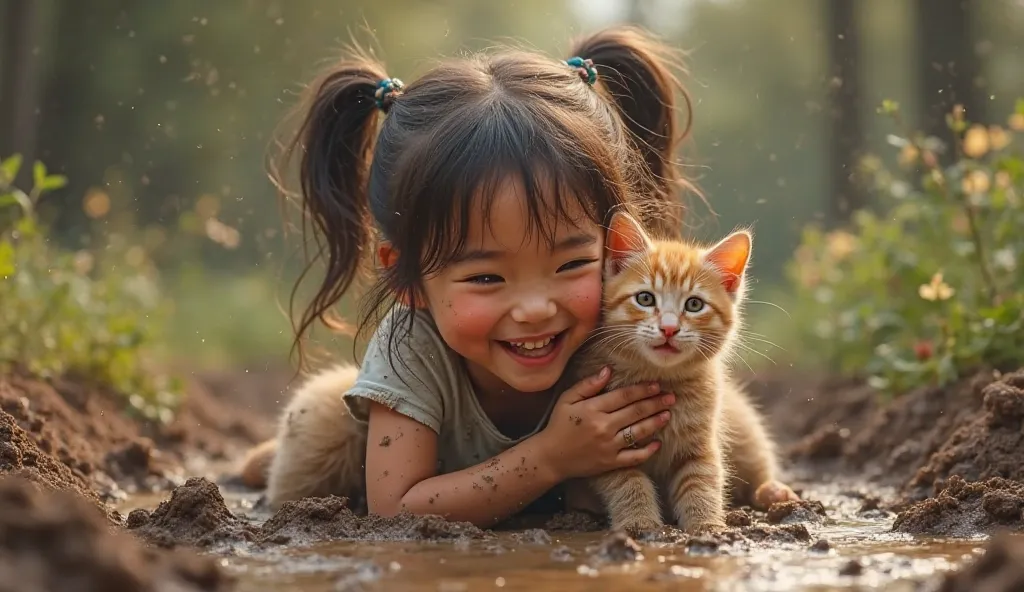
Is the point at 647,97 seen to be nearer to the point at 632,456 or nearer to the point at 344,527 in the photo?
the point at 632,456

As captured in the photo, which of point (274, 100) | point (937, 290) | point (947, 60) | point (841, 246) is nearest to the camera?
point (937, 290)

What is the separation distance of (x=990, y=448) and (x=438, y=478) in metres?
1.86

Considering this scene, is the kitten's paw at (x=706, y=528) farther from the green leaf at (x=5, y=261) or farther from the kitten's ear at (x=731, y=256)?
the green leaf at (x=5, y=261)

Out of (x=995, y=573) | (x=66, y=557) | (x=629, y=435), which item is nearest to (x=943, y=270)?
(x=629, y=435)

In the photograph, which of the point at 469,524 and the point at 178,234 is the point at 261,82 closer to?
the point at 178,234

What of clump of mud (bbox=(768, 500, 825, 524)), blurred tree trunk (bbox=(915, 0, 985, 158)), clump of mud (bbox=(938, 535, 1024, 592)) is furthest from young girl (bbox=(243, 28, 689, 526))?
blurred tree trunk (bbox=(915, 0, 985, 158))

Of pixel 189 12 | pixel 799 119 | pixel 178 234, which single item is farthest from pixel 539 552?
pixel 799 119

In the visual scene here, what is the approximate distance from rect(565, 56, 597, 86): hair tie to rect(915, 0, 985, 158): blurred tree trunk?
5.00 metres

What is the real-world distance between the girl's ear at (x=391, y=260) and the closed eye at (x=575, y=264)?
19.8 inches

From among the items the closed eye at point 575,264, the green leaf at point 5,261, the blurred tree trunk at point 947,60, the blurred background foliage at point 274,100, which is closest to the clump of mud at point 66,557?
the closed eye at point 575,264

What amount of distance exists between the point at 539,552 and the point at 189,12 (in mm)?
16160

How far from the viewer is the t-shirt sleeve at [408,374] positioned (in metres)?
3.64

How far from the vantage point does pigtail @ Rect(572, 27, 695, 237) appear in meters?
4.46

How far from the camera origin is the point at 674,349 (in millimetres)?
3494
